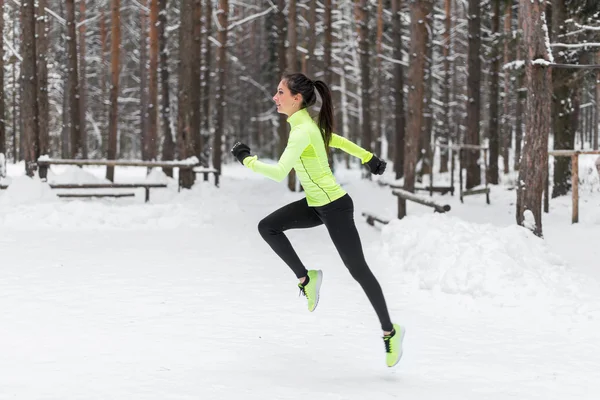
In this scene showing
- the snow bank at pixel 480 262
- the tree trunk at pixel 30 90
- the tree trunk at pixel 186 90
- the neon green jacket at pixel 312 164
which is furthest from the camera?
the tree trunk at pixel 186 90

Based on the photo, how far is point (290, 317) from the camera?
6340 mm

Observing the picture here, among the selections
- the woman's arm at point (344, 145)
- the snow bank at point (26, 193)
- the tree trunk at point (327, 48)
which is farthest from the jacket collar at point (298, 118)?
the tree trunk at point (327, 48)

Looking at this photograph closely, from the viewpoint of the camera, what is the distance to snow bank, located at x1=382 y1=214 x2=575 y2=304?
7133 millimetres

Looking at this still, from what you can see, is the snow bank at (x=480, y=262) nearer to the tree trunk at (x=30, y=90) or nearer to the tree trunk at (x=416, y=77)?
the tree trunk at (x=416, y=77)

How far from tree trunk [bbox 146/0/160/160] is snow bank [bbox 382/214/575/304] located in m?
15.8

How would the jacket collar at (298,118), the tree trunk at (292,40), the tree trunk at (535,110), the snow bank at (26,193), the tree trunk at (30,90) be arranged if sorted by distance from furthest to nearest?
the tree trunk at (292,40) → the tree trunk at (30,90) → the snow bank at (26,193) → the tree trunk at (535,110) → the jacket collar at (298,118)

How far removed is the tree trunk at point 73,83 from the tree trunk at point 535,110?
15.0 meters

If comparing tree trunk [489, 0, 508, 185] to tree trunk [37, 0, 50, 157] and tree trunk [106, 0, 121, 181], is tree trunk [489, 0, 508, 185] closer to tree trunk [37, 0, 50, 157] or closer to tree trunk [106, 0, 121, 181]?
tree trunk [106, 0, 121, 181]

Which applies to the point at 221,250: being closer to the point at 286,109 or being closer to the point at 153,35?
the point at 286,109

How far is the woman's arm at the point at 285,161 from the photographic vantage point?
4.27 meters

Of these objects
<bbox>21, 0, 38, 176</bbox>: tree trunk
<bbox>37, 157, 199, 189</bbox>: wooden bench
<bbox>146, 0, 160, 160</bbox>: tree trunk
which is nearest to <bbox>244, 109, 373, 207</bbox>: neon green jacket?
<bbox>37, 157, 199, 189</bbox>: wooden bench

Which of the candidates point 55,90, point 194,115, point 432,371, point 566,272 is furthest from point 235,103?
point 432,371

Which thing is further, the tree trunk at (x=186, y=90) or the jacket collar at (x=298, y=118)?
the tree trunk at (x=186, y=90)

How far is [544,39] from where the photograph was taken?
10.2 meters
